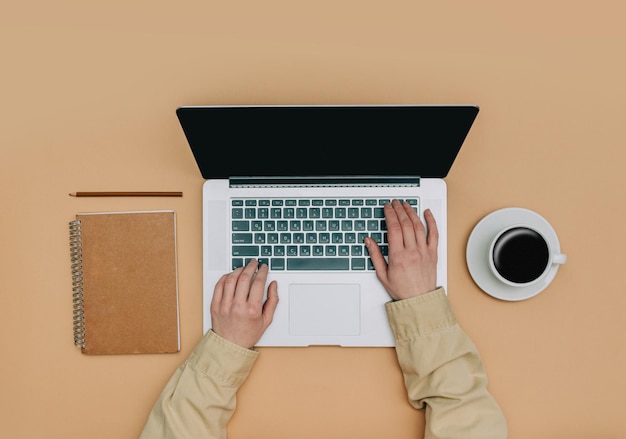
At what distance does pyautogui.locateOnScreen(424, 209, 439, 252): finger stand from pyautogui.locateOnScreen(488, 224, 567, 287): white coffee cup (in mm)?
89

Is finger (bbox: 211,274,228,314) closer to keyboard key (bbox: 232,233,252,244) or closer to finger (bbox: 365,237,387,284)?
keyboard key (bbox: 232,233,252,244)

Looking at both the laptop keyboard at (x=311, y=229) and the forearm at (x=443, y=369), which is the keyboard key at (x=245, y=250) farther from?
the forearm at (x=443, y=369)

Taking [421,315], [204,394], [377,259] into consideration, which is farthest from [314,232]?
[204,394]

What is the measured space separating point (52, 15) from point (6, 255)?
0.46 metres

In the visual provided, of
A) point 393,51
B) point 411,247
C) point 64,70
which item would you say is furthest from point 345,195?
Result: point 64,70

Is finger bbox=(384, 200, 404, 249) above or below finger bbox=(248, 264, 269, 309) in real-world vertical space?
above

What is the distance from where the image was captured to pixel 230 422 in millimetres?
771

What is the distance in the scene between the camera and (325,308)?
2.45ft

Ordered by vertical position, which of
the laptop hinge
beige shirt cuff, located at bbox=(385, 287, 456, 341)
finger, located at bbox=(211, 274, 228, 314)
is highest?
the laptop hinge

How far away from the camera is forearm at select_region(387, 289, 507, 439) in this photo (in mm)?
704

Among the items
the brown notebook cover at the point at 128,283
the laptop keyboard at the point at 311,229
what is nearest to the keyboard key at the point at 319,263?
the laptop keyboard at the point at 311,229

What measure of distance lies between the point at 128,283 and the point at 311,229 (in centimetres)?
35

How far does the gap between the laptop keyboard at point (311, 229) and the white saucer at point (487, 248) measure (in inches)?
4.9

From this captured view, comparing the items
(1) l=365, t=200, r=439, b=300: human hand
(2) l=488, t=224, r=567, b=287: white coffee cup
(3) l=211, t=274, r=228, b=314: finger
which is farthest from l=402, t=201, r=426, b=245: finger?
(3) l=211, t=274, r=228, b=314: finger
